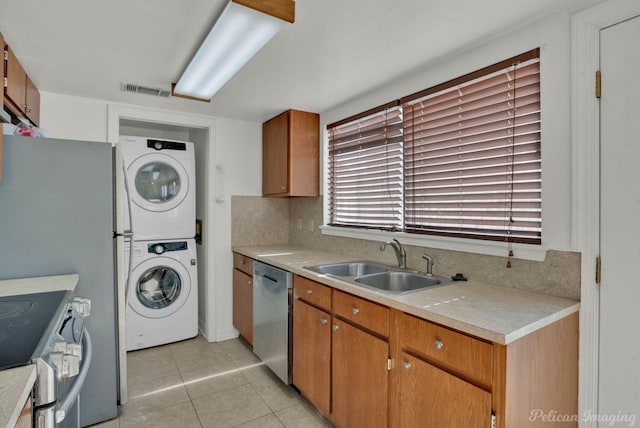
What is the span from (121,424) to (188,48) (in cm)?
229

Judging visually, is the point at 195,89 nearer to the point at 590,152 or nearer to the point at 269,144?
the point at 269,144

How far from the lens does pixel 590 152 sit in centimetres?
143

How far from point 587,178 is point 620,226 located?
232mm

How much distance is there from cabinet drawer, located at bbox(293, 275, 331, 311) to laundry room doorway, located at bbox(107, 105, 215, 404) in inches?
55.1

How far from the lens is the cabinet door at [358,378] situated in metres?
1.57

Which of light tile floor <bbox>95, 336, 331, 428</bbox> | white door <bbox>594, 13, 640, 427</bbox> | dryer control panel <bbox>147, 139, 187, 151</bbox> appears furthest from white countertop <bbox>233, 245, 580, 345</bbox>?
dryer control panel <bbox>147, 139, 187, 151</bbox>

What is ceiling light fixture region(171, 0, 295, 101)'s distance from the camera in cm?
143

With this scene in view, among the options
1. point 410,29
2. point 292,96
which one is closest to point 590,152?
point 410,29

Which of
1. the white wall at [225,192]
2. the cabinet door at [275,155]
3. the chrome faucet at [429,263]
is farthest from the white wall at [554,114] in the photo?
the white wall at [225,192]

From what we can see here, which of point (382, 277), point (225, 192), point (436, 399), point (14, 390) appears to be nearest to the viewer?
point (14, 390)

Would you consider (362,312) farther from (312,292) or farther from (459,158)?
(459,158)

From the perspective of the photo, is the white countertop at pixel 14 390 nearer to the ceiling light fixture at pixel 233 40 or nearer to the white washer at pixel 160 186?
the ceiling light fixture at pixel 233 40

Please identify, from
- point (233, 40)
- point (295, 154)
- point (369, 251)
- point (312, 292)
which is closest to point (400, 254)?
point (369, 251)

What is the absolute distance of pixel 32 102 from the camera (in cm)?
230
